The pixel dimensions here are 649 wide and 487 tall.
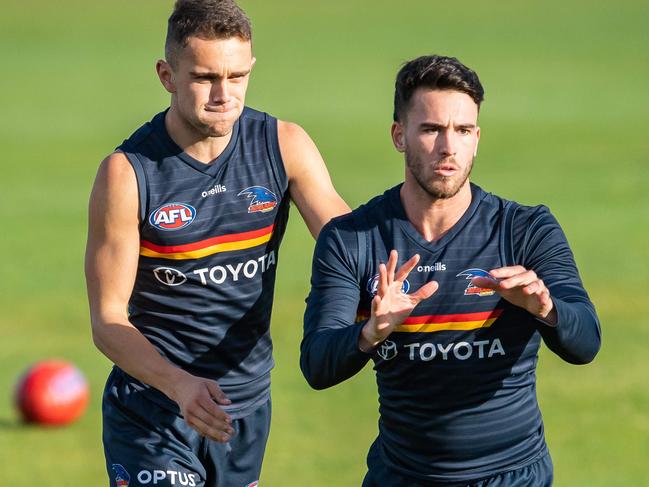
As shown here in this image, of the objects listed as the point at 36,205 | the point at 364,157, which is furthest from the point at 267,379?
the point at 364,157

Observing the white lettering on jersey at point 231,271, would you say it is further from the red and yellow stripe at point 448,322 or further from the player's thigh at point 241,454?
the red and yellow stripe at point 448,322

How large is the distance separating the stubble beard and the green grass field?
17.0 ft

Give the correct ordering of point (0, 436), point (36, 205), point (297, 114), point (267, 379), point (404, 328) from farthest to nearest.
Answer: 1. point (297, 114)
2. point (36, 205)
3. point (0, 436)
4. point (267, 379)
5. point (404, 328)

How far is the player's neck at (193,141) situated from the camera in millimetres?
7855

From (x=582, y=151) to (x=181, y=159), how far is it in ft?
74.2

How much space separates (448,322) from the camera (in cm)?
681

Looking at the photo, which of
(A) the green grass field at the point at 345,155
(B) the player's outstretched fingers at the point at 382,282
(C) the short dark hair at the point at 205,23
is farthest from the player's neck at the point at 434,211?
(A) the green grass field at the point at 345,155

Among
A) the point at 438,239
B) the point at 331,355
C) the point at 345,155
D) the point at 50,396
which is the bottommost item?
the point at 50,396

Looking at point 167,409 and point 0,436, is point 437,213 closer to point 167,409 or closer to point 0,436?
point 167,409

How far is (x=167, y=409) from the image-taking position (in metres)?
7.89

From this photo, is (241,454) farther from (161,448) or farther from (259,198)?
(259,198)

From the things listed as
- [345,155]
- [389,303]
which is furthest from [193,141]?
[345,155]

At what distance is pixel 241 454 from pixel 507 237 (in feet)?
7.34

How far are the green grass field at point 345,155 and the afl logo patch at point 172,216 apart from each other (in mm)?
4343
